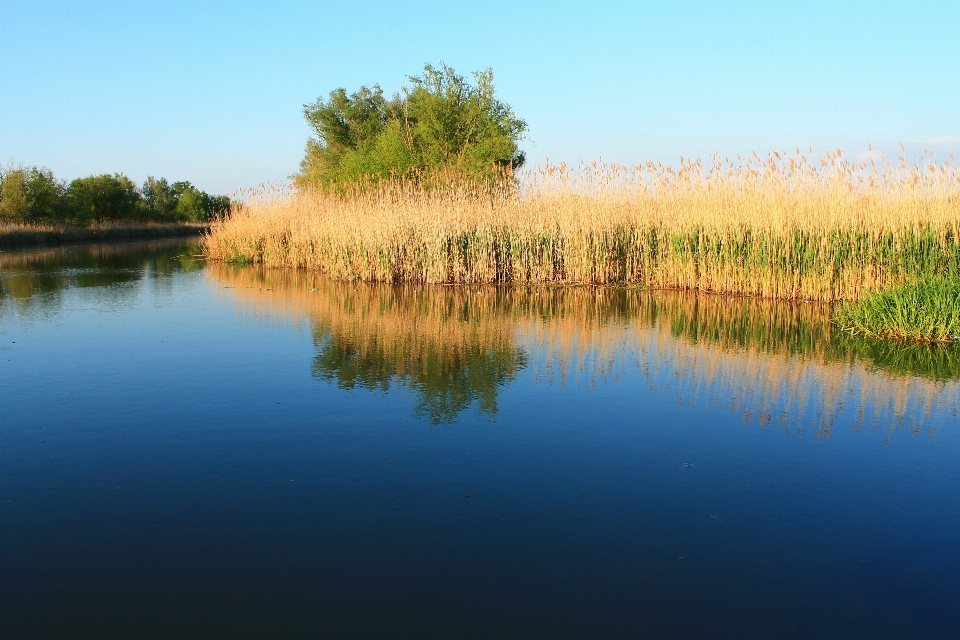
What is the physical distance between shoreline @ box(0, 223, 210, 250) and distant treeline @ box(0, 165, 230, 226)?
1330mm

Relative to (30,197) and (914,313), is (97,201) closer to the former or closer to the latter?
(30,197)

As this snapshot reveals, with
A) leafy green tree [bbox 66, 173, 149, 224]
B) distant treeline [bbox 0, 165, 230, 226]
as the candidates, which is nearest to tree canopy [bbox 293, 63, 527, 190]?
distant treeline [bbox 0, 165, 230, 226]

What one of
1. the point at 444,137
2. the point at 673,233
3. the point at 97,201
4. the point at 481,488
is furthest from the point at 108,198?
the point at 481,488

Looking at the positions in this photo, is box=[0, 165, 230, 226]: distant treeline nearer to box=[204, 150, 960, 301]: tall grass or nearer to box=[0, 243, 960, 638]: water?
box=[204, 150, 960, 301]: tall grass

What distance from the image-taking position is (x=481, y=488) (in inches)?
184

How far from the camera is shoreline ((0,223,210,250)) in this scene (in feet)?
110

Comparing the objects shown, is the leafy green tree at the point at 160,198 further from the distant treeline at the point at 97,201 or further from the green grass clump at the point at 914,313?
the green grass clump at the point at 914,313

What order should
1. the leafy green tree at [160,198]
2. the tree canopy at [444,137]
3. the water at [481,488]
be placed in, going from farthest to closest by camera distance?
the leafy green tree at [160,198]
the tree canopy at [444,137]
the water at [481,488]

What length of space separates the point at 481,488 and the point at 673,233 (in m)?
10.2

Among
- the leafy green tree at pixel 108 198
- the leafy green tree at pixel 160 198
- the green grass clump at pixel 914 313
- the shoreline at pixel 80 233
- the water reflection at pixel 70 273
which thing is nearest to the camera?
the green grass clump at pixel 914 313

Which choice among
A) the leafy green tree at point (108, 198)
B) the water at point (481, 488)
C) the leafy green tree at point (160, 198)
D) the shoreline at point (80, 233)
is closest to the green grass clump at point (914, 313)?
the water at point (481, 488)

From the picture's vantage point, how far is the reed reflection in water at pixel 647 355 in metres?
6.55

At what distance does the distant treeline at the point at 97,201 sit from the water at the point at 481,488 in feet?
65.2

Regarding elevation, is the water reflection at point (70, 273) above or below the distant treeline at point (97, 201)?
below
